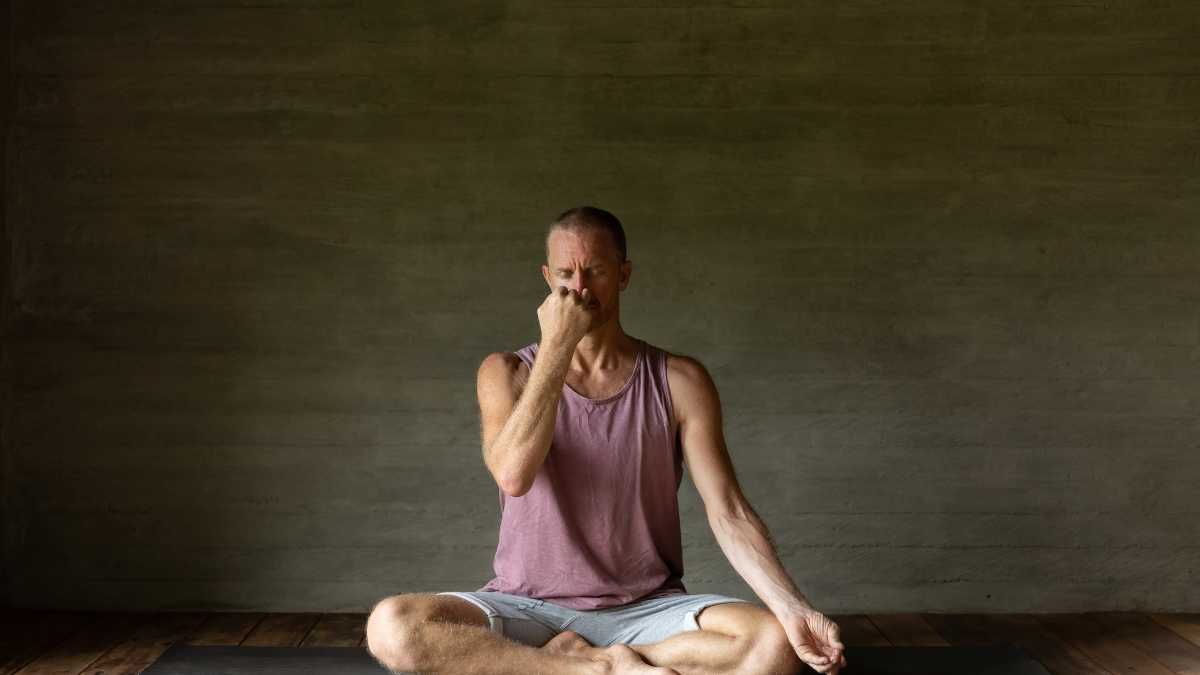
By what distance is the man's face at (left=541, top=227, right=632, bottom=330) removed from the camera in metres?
3.07

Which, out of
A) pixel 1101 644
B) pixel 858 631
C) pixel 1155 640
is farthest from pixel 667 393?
pixel 1155 640

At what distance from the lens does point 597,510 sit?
3102mm

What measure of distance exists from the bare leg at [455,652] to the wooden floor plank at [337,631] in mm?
990

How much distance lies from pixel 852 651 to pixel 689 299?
1312mm

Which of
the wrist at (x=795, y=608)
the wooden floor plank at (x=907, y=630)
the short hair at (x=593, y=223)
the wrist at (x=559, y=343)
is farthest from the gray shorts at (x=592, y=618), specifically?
the wooden floor plank at (x=907, y=630)

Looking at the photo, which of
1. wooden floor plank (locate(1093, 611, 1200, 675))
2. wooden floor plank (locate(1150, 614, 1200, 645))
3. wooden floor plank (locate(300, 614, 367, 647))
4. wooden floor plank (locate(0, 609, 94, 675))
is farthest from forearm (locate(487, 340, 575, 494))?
wooden floor plank (locate(1150, 614, 1200, 645))

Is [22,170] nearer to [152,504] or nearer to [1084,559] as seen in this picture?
[152,504]

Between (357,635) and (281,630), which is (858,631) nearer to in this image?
(357,635)

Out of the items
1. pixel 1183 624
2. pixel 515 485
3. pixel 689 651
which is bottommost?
pixel 1183 624

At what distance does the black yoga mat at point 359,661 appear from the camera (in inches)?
131

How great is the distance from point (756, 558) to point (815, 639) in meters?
0.29

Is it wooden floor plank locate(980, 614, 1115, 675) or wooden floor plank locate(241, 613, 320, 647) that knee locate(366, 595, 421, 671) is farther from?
wooden floor plank locate(980, 614, 1115, 675)

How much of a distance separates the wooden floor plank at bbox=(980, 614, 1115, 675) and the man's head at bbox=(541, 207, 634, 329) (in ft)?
5.74

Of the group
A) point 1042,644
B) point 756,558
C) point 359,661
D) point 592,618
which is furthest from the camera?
point 1042,644
